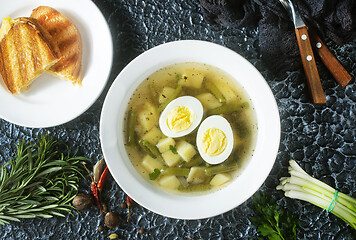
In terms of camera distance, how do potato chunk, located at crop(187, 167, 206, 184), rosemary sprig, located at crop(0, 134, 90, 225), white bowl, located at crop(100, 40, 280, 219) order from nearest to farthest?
white bowl, located at crop(100, 40, 280, 219), potato chunk, located at crop(187, 167, 206, 184), rosemary sprig, located at crop(0, 134, 90, 225)

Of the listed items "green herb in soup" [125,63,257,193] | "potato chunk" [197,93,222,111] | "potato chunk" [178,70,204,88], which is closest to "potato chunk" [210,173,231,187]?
"green herb in soup" [125,63,257,193]

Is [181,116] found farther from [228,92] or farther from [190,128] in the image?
[228,92]

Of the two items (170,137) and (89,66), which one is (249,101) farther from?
(89,66)

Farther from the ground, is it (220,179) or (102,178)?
(220,179)

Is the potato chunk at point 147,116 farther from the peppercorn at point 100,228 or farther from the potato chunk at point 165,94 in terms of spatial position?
the peppercorn at point 100,228

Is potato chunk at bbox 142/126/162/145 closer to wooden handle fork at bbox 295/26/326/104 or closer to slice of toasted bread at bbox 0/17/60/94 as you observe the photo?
slice of toasted bread at bbox 0/17/60/94

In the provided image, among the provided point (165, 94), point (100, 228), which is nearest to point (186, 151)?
point (165, 94)

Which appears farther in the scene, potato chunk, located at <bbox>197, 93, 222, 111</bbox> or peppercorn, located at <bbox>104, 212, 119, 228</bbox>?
peppercorn, located at <bbox>104, 212, 119, 228</bbox>
